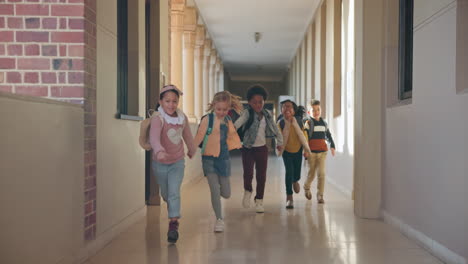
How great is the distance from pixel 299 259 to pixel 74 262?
1.57 m

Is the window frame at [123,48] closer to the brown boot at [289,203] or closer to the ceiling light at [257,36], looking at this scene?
the brown boot at [289,203]

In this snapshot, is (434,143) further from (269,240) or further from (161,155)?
(161,155)

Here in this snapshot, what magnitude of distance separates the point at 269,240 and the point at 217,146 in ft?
3.54

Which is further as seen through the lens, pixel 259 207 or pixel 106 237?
pixel 259 207

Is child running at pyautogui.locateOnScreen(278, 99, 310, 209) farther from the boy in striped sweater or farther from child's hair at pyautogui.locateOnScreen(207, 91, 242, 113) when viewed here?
child's hair at pyautogui.locateOnScreen(207, 91, 242, 113)

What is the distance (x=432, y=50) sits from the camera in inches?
151

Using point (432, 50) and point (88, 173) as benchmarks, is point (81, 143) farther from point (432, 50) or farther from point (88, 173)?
point (432, 50)

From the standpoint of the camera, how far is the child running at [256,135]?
587cm

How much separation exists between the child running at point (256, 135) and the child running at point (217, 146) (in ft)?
2.61

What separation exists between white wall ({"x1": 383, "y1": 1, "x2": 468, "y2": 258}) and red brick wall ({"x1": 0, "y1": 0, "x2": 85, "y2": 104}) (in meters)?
2.55

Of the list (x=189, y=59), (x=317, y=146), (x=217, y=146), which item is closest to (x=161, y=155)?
(x=217, y=146)

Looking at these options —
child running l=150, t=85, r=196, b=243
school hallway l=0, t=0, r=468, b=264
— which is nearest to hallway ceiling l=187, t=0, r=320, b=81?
school hallway l=0, t=0, r=468, b=264

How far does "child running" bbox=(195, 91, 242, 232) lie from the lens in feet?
16.1

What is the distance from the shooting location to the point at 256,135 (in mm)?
5871
